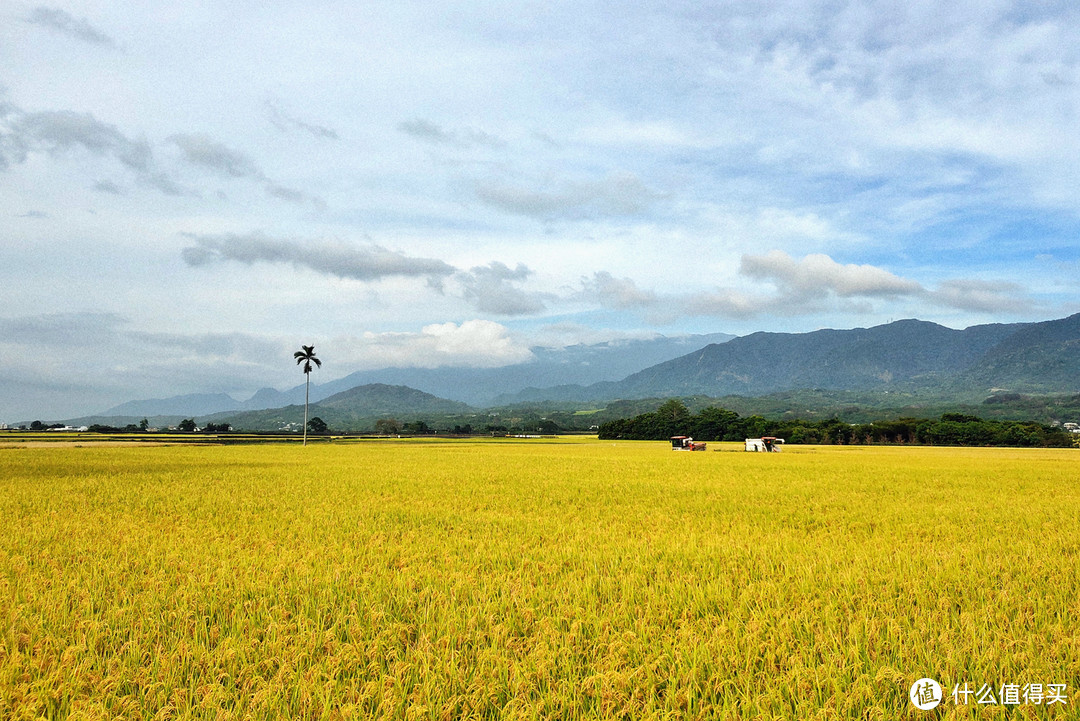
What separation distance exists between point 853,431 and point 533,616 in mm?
123163

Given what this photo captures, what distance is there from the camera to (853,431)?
369ft

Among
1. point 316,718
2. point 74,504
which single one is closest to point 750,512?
point 316,718

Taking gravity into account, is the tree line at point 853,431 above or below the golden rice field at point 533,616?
below

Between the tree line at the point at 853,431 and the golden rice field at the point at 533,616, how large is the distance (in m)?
108

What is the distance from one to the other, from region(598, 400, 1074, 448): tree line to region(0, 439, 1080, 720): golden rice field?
10779 cm

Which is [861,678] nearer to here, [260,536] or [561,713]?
[561,713]

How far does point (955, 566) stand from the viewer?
9055 mm

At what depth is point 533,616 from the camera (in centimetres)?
663

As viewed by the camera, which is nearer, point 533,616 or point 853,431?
point 533,616

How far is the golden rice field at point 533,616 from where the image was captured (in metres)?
4.71

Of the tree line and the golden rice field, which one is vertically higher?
the golden rice field

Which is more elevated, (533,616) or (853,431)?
(533,616)

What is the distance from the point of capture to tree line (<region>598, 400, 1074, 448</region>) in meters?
101

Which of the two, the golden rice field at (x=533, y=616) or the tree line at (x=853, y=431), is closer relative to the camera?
the golden rice field at (x=533, y=616)
